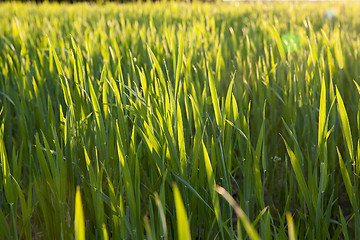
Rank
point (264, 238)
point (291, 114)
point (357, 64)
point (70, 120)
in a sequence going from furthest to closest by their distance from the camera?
point (357, 64) → point (291, 114) → point (70, 120) → point (264, 238)

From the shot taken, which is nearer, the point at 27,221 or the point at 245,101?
the point at 27,221

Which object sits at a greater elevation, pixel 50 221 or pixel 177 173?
pixel 177 173

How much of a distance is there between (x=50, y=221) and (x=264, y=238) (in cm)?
47

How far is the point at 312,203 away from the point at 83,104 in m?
0.57

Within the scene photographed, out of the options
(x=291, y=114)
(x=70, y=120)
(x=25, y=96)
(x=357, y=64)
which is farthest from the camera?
(x=357, y=64)

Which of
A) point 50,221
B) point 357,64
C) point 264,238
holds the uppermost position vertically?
point 357,64

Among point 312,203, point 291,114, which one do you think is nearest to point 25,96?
point 291,114

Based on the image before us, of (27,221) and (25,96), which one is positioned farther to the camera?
(25,96)

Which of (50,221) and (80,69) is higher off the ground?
(80,69)

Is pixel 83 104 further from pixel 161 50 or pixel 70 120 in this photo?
pixel 161 50

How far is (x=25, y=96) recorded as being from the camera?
1.26 metres

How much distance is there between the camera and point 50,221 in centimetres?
84

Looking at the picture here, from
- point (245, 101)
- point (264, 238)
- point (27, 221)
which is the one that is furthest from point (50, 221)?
point (245, 101)

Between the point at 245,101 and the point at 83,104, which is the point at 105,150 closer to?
the point at 83,104
